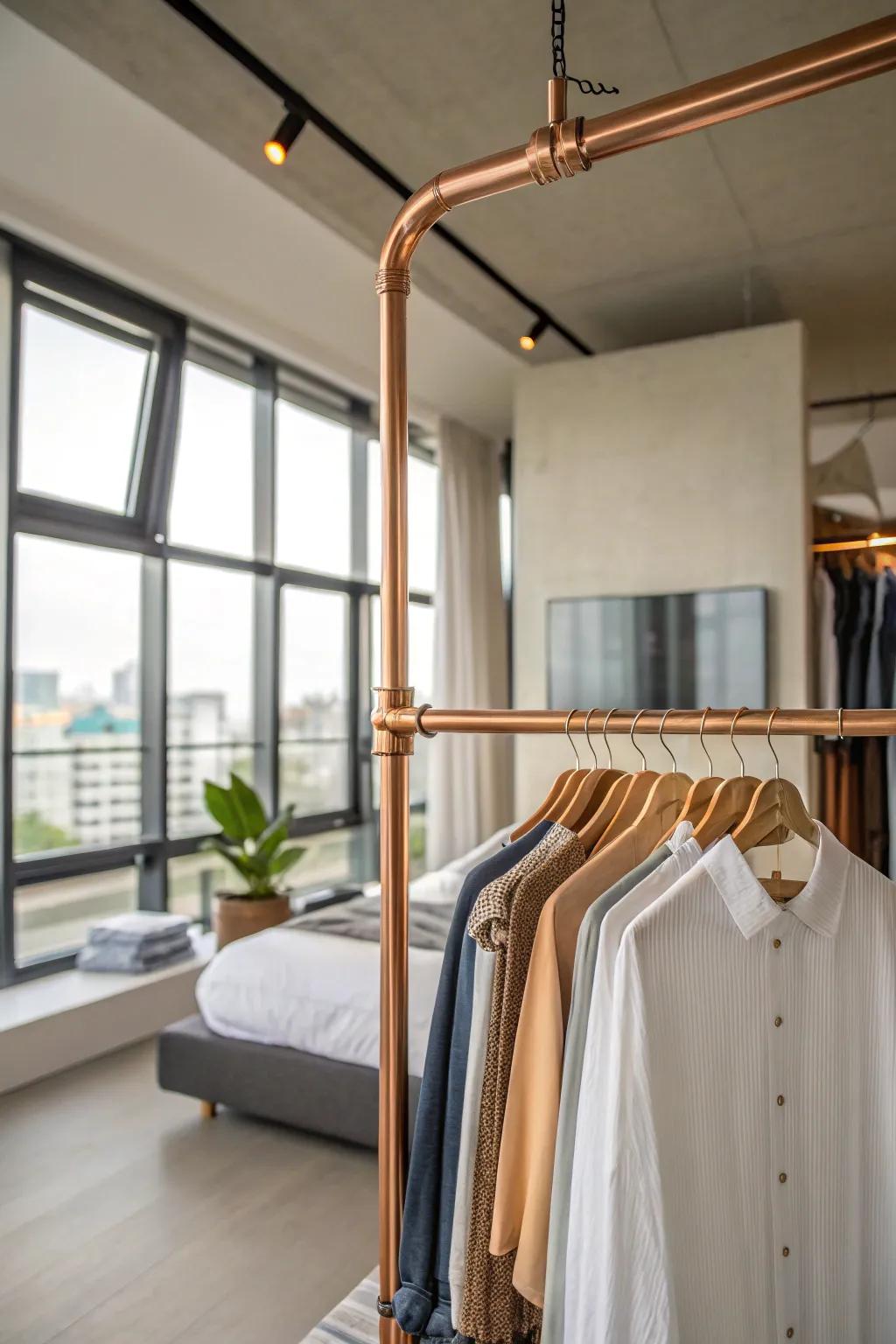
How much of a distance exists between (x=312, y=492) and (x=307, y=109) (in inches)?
107

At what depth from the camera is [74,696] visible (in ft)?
12.8

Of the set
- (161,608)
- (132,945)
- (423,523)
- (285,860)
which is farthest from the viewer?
(423,523)

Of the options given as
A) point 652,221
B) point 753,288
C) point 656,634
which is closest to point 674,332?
point 753,288

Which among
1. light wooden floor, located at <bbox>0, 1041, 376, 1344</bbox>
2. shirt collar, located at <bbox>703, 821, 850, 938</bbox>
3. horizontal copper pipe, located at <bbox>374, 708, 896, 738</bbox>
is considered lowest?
light wooden floor, located at <bbox>0, 1041, 376, 1344</bbox>

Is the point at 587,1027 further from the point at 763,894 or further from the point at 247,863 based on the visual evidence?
the point at 247,863

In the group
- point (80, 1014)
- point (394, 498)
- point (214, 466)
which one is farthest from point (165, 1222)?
point (214, 466)

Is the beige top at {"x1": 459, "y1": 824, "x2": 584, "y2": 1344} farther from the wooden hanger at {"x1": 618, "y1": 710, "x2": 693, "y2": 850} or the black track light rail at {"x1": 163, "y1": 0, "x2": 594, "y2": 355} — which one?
the black track light rail at {"x1": 163, "y1": 0, "x2": 594, "y2": 355}

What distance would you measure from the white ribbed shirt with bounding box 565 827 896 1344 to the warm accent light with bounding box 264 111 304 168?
7.43 feet

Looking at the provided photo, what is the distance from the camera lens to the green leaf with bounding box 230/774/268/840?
4.06 meters

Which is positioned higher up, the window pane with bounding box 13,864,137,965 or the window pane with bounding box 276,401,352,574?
the window pane with bounding box 276,401,352,574

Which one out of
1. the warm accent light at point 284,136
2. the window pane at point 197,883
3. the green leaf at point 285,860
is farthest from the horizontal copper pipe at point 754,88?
the window pane at point 197,883

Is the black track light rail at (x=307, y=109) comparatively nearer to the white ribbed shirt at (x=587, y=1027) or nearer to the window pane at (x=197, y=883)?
the white ribbed shirt at (x=587, y=1027)

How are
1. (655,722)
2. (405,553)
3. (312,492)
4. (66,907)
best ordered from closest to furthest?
(655,722), (405,553), (66,907), (312,492)

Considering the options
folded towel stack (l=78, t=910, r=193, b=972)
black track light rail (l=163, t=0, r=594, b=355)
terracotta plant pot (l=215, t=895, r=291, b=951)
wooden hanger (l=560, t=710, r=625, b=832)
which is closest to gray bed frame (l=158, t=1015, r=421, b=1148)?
folded towel stack (l=78, t=910, r=193, b=972)
